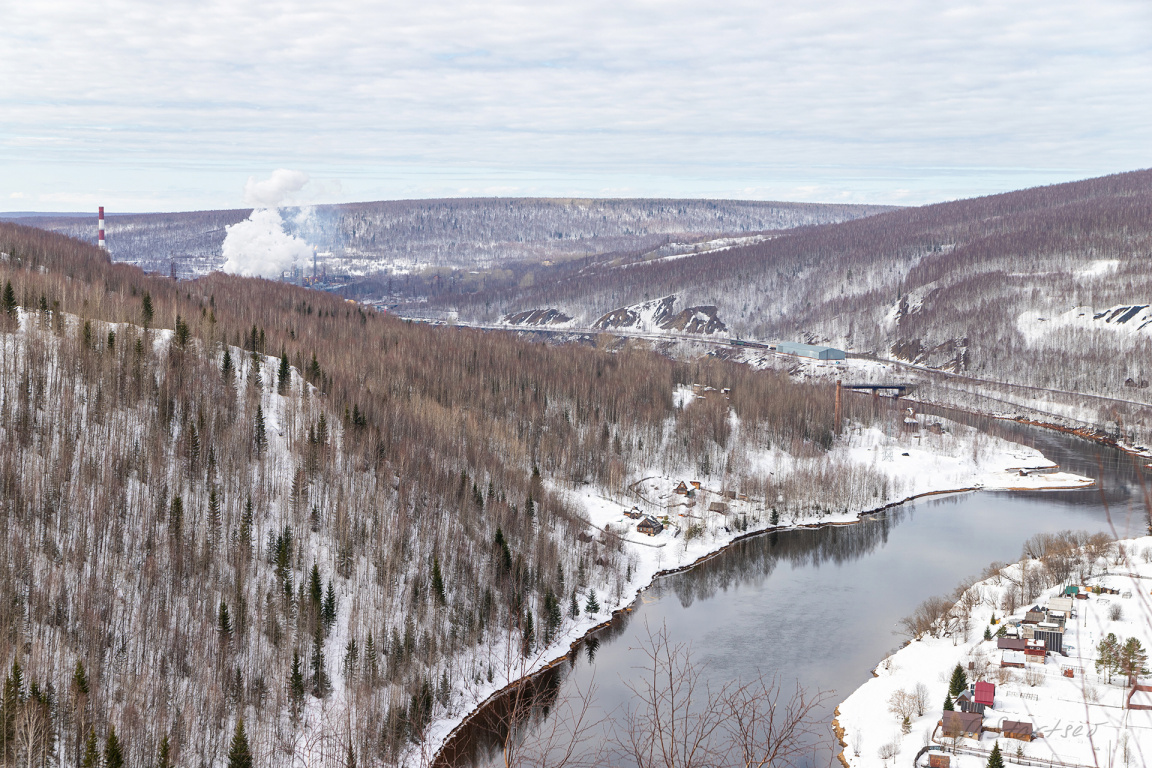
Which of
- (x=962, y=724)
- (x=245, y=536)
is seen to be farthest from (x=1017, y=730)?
(x=245, y=536)

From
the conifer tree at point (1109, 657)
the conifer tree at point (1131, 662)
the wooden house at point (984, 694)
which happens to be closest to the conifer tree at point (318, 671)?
the wooden house at point (984, 694)

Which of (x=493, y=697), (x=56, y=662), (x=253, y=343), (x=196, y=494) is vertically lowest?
(x=493, y=697)

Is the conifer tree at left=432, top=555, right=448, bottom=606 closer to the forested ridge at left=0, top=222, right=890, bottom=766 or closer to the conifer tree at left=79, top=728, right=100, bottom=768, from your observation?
Answer: the forested ridge at left=0, top=222, right=890, bottom=766

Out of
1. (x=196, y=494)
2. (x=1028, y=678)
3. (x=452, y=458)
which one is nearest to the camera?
(x=1028, y=678)

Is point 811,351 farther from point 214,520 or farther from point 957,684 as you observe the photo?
point 214,520

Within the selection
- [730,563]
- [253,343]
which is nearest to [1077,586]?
[730,563]

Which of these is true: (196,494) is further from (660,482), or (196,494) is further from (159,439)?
(660,482)

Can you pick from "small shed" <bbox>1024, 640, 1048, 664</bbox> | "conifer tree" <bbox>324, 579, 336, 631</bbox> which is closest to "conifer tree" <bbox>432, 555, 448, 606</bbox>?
"conifer tree" <bbox>324, 579, 336, 631</bbox>
